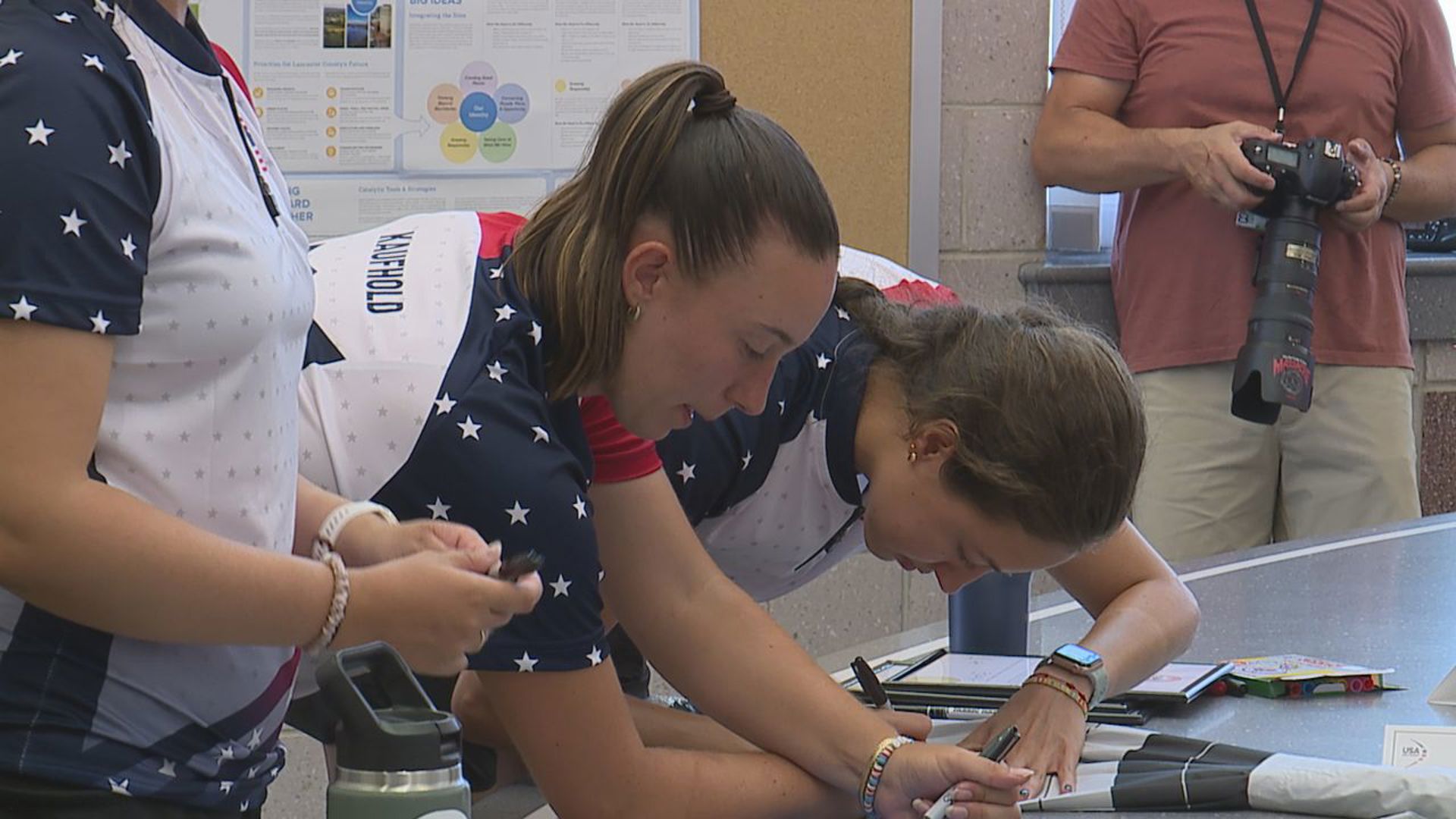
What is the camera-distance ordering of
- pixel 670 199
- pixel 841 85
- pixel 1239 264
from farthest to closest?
pixel 841 85, pixel 1239 264, pixel 670 199

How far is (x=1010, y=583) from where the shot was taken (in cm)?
164


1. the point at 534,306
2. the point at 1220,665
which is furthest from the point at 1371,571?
the point at 534,306

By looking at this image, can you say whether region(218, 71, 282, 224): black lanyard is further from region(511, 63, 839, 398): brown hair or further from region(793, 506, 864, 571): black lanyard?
region(793, 506, 864, 571): black lanyard

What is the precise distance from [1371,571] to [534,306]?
1.20 m

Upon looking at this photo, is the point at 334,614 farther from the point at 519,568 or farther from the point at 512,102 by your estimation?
the point at 512,102

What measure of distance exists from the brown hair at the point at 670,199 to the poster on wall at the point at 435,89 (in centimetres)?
169

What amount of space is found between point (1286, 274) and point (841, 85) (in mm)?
874

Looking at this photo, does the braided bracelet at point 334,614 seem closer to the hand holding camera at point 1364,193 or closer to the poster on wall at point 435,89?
the hand holding camera at point 1364,193

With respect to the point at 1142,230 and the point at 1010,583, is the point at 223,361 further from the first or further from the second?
the point at 1142,230

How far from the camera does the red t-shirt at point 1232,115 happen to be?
8.64 feet

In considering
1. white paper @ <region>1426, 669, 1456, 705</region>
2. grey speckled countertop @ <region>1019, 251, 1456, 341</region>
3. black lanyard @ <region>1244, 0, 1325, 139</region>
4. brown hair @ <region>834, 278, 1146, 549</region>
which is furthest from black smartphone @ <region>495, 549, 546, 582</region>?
grey speckled countertop @ <region>1019, 251, 1456, 341</region>

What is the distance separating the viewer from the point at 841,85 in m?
2.98

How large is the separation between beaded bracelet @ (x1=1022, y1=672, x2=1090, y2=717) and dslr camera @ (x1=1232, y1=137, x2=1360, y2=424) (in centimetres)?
103

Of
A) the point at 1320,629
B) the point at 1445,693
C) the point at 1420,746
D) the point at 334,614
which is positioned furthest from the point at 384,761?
the point at 1320,629
